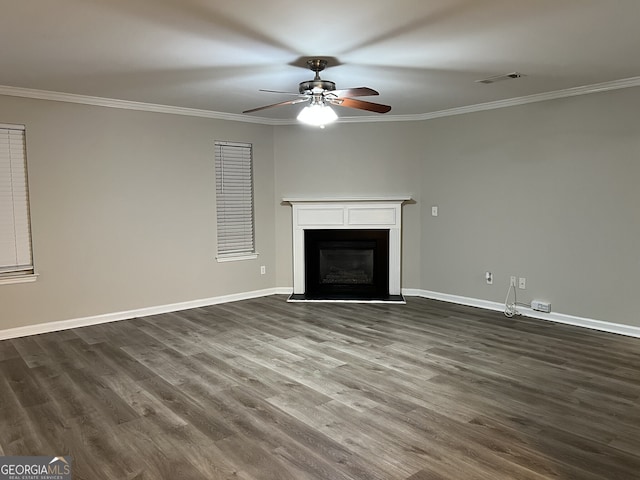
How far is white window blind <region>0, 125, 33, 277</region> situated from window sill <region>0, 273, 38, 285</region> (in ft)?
0.17

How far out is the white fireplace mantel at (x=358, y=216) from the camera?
629cm

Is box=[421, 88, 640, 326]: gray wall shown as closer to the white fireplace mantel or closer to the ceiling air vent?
the white fireplace mantel

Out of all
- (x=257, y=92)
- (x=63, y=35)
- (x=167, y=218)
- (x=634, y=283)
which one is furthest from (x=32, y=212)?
(x=634, y=283)

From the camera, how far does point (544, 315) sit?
5164mm

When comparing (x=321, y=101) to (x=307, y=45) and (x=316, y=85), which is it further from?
(x=307, y=45)

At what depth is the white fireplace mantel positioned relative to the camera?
629 cm

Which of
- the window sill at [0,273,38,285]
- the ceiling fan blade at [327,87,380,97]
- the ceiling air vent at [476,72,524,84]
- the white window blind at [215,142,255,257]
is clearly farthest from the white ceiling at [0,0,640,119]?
the window sill at [0,273,38,285]

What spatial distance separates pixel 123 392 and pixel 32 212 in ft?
8.13

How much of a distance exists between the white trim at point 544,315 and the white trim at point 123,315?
6.77 feet

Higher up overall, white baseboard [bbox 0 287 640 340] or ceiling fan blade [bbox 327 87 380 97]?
ceiling fan blade [bbox 327 87 380 97]

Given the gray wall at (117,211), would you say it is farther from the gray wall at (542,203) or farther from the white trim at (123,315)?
the gray wall at (542,203)

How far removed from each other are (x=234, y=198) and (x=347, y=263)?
1.85 m

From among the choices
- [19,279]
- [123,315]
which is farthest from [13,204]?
[123,315]

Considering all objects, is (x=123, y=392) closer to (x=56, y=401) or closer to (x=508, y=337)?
(x=56, y=401)
